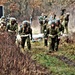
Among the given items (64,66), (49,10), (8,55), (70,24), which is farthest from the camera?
(49,10)

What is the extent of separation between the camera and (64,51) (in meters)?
21.1

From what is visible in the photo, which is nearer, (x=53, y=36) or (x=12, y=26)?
(x=53, y=36)

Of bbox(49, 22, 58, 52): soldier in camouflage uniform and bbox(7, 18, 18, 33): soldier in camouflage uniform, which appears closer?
bbox(49, 22, 58, 52): soldier in camouflage uniform

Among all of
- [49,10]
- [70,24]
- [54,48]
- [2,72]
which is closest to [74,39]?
[54,48]

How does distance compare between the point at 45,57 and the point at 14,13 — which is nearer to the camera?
the point at 45,57

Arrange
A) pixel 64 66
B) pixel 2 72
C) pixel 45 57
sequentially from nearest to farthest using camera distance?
1. pixel 2 72
2. pixel 64 66
3. pixel 45 57

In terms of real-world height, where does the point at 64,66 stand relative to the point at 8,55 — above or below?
below

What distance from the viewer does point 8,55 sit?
12.3 m

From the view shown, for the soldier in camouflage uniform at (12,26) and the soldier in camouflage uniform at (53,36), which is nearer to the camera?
the soldier in camouflage uniform at (53,36)

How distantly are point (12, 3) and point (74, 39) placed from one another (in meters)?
24.2

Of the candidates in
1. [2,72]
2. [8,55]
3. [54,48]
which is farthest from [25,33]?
[2,72]

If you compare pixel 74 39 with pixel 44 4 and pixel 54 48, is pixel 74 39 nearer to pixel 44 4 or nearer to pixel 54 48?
pixel 54 48

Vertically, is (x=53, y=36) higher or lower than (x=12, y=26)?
lower

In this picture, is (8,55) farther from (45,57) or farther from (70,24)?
(70,24)
